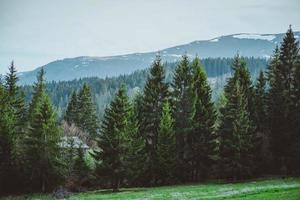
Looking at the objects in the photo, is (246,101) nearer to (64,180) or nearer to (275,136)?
(275,136)

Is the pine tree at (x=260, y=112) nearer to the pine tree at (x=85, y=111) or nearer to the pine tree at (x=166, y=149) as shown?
the pine tree at (x=166, y=149)

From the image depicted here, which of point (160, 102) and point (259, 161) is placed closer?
point (259, 161)

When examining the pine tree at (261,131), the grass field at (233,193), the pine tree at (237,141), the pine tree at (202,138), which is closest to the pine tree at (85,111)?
the grass field at (233,193)

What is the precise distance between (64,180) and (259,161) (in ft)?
85.8

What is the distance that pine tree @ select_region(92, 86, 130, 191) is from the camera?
5247 centimetres

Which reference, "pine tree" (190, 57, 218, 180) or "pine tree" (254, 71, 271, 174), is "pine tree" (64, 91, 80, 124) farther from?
"pine tree" (254, 71, 271, 174)

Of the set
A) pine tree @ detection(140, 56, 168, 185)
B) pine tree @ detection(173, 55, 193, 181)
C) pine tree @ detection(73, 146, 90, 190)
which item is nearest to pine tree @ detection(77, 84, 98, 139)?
pine tree @ detection(73, 146, 90, 190)

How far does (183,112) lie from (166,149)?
6.08 meters

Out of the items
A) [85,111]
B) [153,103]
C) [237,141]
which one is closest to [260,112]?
[237,141]

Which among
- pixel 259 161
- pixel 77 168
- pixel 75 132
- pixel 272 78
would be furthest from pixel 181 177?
pixel 75 132

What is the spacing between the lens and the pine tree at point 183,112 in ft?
184

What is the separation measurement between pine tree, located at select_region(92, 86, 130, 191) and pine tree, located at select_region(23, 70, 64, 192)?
23.4ft

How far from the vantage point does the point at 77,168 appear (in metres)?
59.0

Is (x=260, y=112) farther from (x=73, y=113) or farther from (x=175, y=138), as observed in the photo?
(x=73, y=113)
